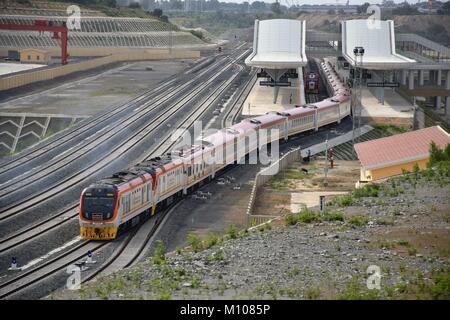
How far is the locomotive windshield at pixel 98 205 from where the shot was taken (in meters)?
28.1

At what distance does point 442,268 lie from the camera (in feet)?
65.5

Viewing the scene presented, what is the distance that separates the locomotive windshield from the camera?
1108 inches

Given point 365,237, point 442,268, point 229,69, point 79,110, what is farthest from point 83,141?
point 229,69

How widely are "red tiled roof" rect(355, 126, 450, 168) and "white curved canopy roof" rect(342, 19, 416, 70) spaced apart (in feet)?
109

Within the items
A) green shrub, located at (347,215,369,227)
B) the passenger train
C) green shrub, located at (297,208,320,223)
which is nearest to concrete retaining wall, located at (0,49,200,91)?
the passenger train

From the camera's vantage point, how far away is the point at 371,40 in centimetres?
8194

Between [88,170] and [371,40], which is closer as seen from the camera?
[88,170]

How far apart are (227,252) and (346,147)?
95.7 feet

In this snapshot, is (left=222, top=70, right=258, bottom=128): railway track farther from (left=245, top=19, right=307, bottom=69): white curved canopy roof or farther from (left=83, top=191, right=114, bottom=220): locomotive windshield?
(left=83, top=191, right=114, bottom=220): locomotive windshield

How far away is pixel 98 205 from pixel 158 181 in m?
4.03

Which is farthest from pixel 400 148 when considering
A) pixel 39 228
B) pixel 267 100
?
pixel 267 100

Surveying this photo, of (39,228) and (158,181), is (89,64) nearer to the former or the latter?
(158,181)

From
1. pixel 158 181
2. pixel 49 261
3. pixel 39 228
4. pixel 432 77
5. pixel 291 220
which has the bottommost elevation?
pixel 432 77

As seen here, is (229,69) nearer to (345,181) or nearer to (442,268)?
(345,181)
